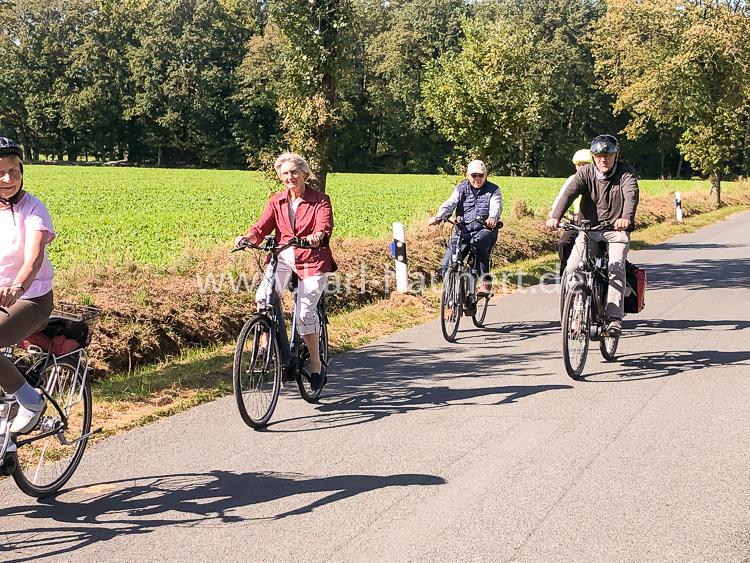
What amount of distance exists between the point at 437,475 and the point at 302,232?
97.2 inches

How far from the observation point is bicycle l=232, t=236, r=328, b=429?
20.4 feet

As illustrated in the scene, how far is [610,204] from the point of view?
27.9 feet

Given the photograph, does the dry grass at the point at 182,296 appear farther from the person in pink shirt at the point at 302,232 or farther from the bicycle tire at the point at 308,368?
the person in pink shirt at the point at 302,232

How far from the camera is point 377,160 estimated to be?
8488 cm

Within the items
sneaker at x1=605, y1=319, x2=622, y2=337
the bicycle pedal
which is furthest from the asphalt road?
sneaker at x1=605, y1=319, x2=622, y2=337

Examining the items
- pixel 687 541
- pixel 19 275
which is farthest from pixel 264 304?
pixel 687 541

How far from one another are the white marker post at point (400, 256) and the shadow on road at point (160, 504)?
26.2 feet

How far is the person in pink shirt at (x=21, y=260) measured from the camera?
176 inches

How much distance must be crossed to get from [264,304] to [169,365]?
9.20ft

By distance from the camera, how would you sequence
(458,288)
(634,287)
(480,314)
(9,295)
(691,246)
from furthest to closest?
1. (691,246)
2. (480,314)
3. (458,288)
4. (634,287)
5. (9,295)

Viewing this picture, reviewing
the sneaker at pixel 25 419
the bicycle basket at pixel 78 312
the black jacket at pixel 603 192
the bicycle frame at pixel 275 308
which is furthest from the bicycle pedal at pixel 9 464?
the black jacket at pixel 603 192

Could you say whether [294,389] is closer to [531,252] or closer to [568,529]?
[568,529]

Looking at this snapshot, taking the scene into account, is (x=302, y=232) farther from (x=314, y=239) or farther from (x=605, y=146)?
(x=605, y=146)

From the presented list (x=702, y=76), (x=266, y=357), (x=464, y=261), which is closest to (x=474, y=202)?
(x=464, y=261)
